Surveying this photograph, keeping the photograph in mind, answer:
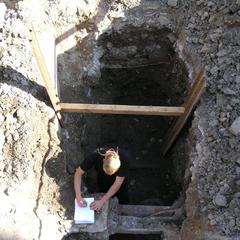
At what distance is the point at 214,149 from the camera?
5.91 metres

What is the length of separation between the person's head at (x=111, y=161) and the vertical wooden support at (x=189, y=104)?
144 centimetres

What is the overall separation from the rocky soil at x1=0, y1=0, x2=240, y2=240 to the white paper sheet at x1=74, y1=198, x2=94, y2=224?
0.41ft

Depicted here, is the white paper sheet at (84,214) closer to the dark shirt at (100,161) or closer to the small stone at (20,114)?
the dark shirt at (100,161)

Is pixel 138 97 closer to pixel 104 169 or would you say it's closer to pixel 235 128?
pixel 235 128

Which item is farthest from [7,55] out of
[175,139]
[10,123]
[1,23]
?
[175,139]

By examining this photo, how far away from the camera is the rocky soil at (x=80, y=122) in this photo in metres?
5.62

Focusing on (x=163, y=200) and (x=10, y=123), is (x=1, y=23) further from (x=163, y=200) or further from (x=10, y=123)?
(x=163, y=200)

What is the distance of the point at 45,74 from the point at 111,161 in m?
1.51

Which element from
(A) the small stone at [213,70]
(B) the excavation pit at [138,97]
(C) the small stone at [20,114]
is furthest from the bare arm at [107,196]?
(A) the small stone at [213,70]

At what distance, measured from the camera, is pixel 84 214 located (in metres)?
5.89

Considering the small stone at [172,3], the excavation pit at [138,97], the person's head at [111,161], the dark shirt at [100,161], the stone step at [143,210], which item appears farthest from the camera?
Result: the excavation pit at [138,97]

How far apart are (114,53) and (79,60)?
0.70m

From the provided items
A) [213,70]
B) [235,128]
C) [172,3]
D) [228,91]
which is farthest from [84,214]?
[172,3]

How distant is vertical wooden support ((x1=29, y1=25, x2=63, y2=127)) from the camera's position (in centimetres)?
556
